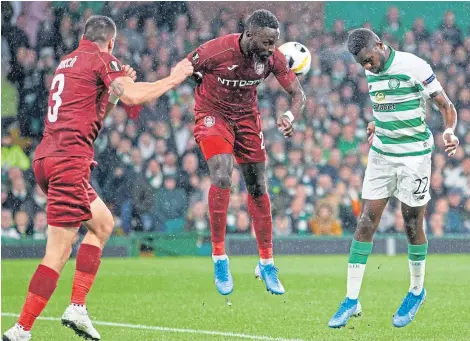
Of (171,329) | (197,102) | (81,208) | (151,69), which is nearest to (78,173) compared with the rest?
(81,208)

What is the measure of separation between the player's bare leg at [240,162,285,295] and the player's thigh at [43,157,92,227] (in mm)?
1955

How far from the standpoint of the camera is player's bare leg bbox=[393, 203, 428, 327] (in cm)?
948

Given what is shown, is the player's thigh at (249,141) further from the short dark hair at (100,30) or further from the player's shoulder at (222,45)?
the short dark hair at (100,30)

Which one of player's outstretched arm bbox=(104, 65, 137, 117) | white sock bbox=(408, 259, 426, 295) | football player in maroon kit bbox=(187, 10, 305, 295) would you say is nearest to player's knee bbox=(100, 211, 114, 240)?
player's outstretched arm bbox=(104, 65, 137, 117)

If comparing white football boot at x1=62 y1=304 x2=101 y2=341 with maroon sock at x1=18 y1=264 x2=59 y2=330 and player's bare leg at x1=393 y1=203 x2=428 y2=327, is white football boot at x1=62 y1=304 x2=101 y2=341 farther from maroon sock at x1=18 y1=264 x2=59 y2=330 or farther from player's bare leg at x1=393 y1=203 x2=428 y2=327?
player's bare leg at x1=393 y1=203 x2=428 y2=327

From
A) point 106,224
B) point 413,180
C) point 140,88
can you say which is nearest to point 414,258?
point 413,180

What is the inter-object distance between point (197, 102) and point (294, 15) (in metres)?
12.0

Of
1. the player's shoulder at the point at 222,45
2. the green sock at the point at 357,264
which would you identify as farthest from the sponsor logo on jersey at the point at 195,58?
the green sock at the point at 357,264

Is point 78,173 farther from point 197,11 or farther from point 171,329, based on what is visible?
point 197,11

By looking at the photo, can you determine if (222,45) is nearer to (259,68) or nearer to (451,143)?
(259,68)

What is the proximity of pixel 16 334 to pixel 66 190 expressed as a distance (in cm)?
118

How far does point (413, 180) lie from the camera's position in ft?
30.7

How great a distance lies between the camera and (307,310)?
1190 centimetres

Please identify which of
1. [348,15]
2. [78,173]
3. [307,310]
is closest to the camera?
[78,173]
